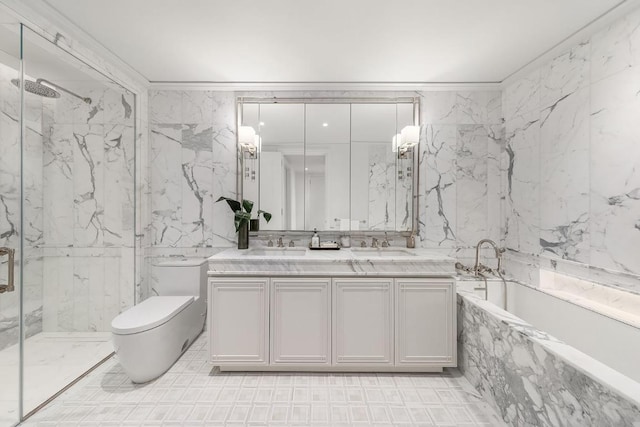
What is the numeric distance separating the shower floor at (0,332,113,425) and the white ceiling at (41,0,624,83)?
222 cm

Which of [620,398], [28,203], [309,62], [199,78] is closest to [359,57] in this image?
[309,62]

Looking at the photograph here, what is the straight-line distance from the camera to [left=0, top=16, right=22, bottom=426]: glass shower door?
1.68 metres

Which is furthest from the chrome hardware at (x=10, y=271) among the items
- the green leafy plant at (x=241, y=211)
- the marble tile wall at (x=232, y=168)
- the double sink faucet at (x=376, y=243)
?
the double sink faucet at (x=376, y=243)

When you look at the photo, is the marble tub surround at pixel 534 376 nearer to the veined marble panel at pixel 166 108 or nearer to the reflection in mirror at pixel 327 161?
the reflection in mirror at pixel 327 161

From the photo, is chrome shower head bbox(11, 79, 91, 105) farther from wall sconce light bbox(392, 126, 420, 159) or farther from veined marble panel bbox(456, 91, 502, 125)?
veined marble panel bbox(456, 91, 502, 125)

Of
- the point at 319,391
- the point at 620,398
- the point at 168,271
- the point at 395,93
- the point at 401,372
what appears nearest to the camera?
the point at 620,398

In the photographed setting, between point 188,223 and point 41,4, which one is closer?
point 41,4

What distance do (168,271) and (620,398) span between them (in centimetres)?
284

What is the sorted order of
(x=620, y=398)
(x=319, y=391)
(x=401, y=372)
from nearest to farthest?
1. (x=620, y=398)
2. (x=319, y=391)
3. (x=401, y=372)

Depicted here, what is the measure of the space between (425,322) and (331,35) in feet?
6.99

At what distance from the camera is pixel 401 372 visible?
6.86 feet

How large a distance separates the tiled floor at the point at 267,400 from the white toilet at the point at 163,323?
0.15 m

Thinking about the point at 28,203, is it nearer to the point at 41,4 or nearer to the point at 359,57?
the point at 41,4

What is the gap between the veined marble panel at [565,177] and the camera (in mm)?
1900
